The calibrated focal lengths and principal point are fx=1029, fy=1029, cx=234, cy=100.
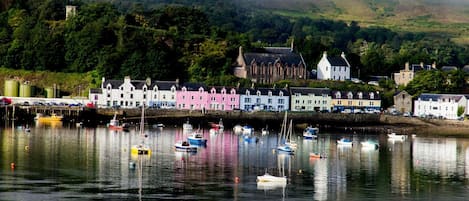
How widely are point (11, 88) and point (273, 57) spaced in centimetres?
Result: 2245

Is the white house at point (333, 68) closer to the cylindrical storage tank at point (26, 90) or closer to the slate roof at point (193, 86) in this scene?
the slate roof at point (193, 86)

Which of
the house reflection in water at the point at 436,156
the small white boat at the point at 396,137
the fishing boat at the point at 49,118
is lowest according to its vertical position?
the house reflection in water at the point at 436,156

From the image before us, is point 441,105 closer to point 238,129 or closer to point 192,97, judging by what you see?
point 192,97

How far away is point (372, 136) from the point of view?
2648 inches

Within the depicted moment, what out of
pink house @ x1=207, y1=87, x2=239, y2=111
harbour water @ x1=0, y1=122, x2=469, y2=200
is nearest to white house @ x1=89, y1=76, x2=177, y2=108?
pink house @ x1=207, y1=87, x2=239, y2=111

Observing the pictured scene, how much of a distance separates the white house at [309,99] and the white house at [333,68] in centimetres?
811

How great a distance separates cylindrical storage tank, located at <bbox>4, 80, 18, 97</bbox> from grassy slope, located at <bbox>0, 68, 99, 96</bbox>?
3.66ft

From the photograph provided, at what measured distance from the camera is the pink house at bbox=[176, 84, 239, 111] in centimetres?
7812

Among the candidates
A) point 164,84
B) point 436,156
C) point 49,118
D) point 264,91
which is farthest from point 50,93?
point 436,156

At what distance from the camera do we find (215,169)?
137 feet

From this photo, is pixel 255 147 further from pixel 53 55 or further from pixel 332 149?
pixel 53 55

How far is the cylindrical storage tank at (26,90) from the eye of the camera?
269 ft

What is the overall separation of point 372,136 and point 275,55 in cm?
2399

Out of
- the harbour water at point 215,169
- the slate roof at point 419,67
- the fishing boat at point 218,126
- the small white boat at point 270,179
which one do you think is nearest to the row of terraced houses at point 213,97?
the fishing boat at point 218,126
